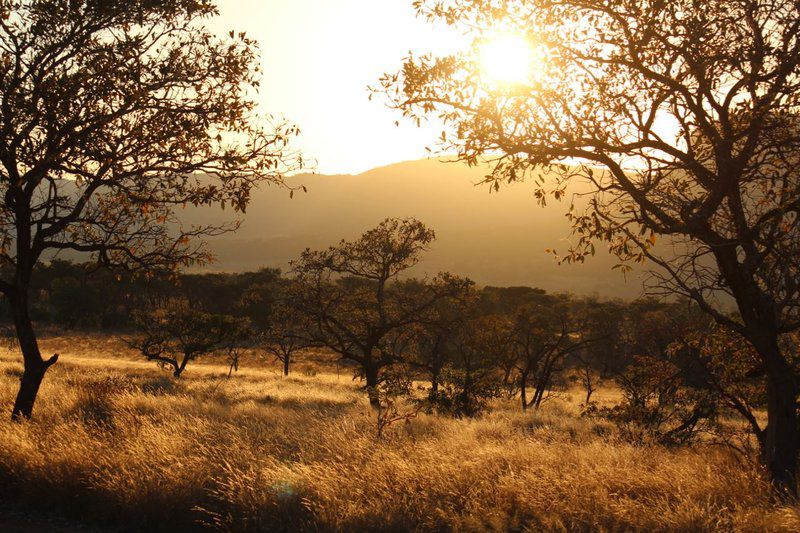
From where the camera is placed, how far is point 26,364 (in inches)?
328

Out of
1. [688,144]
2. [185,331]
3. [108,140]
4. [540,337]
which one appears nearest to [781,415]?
[688,144]

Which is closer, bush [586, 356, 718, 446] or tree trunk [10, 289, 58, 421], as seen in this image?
tree trunk [10, 289, 58, 421]

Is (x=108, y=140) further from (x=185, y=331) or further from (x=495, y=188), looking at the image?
(x=185, y=331)

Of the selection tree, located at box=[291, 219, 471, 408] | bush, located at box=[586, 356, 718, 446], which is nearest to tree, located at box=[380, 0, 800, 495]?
bush, located at box=[586, 356, 718, 446]

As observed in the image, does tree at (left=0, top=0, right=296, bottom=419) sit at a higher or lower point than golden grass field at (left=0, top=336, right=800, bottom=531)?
higher

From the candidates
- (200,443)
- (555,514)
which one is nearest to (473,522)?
(555,514)

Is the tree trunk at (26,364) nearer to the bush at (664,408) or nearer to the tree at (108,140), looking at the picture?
the tree at (108,140)

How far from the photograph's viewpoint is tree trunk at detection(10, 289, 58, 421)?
822cm

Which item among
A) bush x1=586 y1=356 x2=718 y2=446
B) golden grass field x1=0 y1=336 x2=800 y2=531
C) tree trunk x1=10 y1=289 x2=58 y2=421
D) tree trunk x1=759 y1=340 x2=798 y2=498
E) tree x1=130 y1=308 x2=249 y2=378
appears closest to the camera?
golden grass field x1=0 y1=336 x2=800 y2=531

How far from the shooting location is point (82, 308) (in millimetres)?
61531

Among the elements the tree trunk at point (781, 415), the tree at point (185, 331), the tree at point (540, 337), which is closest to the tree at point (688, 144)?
the tree trunk at point (781, 415)

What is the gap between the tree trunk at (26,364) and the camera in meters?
8.22

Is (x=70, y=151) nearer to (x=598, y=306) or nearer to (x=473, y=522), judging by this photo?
(x=473, y=522)

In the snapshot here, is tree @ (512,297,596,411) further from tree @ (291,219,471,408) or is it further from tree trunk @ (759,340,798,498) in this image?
tree trunk @ (759,340,798,498)
